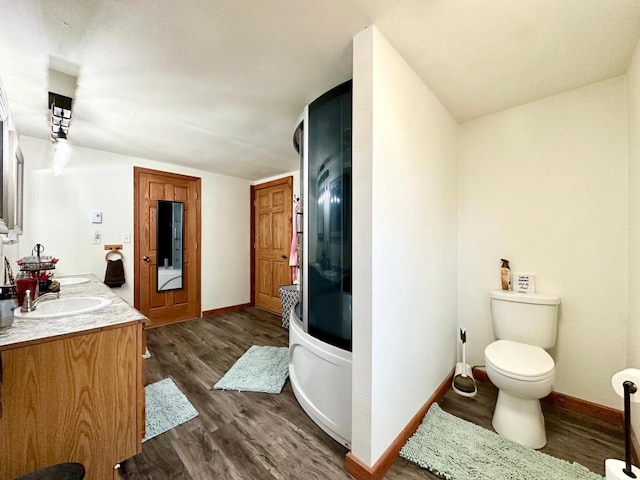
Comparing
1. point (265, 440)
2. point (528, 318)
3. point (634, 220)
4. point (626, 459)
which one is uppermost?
point (634, 220)

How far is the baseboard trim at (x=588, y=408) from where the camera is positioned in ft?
5.39

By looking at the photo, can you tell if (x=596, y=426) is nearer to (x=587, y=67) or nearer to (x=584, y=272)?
(x=584, y=272)

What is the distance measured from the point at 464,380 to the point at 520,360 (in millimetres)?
573

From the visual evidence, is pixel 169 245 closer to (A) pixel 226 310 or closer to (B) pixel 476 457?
(A) pixel 226 310

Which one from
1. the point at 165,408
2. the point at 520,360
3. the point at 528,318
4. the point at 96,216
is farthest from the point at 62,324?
the point at 528,318

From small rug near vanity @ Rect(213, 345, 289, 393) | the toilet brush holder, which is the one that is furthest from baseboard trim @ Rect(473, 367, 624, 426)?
small rug near vanity @ Rect(213, 345, 289, 393)

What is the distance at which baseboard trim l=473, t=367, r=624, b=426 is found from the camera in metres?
1.64

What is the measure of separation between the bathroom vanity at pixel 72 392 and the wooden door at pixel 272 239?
105 inches

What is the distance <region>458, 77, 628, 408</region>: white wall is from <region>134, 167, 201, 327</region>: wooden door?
3532 millimetres

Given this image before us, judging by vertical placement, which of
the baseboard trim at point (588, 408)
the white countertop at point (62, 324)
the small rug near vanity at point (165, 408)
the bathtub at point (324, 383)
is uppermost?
the white countertop at point (62, 324)

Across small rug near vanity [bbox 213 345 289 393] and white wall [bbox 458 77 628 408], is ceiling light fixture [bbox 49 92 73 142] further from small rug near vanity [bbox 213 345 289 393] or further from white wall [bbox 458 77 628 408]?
white wall [bbox 458 77 628 408]

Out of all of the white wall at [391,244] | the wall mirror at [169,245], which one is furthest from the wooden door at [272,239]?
the white wall at [391,244]

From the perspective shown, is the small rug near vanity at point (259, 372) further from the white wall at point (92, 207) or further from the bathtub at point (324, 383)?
the white wall at point (92, 207)

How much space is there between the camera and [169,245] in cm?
355
